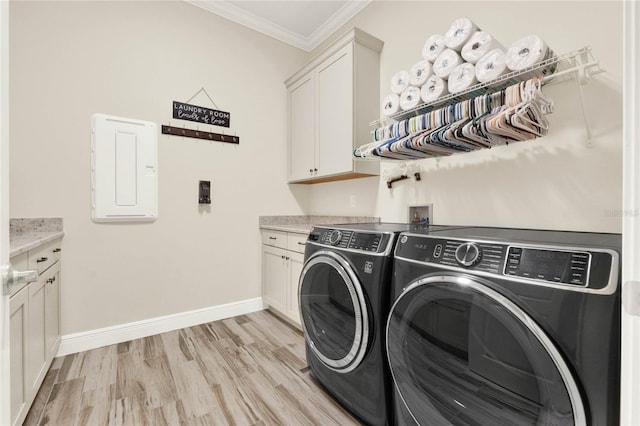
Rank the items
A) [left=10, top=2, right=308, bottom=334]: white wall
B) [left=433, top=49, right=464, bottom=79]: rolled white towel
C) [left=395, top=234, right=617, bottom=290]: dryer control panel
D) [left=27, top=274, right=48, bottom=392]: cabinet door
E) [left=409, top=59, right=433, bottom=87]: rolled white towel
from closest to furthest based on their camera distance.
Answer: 1. [left=395, top=234, right=617, bottom=290]: dryer control panel
2. [left=27, top=274, right=48, bottom=392]: cabinet door
3. [left=433, top=49, right=464, bottom=79]: rolled white towel
4. [left=409, top=59, right=433, bottom=87]: rolled white towel
5. [left=10, top=2, right=308, bottom=334]: white wall

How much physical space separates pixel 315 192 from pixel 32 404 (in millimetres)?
2634

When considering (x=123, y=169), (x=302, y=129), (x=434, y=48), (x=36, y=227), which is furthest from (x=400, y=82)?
(x=36, y=227)

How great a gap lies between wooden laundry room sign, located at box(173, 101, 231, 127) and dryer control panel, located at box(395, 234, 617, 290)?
2.32 m

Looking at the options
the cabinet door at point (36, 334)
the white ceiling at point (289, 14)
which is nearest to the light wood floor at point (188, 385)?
the cabinet door at point (36, 334)

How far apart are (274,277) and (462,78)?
7.18 ft

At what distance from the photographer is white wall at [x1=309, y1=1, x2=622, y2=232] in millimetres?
1292

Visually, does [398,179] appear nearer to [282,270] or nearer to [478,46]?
[478,46]

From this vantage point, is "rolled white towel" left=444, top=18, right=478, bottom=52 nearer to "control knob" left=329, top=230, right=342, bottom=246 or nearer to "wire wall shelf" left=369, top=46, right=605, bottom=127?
"wire wall shelf" left=369, top=46, right=605, bottom=127

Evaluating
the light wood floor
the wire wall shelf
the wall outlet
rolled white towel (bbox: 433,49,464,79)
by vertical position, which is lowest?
the light wood floor

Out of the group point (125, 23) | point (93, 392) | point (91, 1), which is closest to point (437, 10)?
point (125, 23)

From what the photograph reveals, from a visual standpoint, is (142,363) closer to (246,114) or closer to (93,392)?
(93,392)

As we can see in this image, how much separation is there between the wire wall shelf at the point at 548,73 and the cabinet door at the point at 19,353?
7.37ft

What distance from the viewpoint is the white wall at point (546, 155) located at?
4.24 feet

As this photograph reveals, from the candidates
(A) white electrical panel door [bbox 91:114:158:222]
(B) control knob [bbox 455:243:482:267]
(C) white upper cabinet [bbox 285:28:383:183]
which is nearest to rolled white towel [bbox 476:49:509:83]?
(B) control knob [bbox 455:243:482:267]
